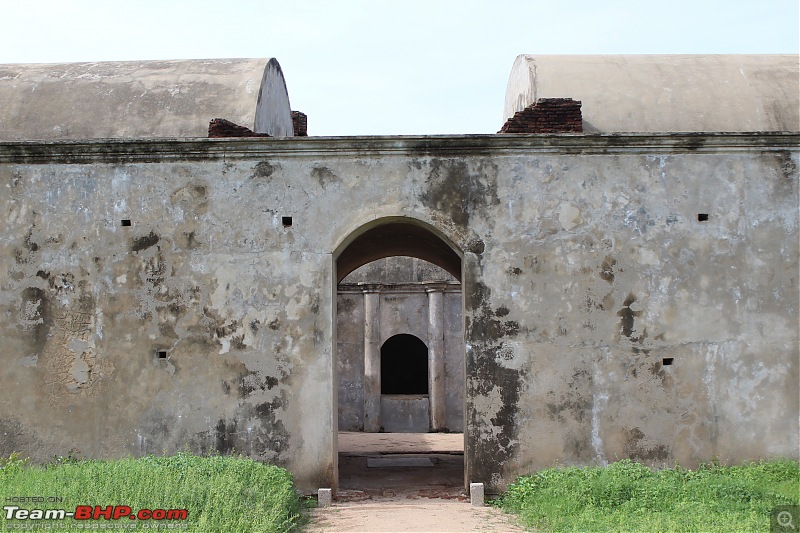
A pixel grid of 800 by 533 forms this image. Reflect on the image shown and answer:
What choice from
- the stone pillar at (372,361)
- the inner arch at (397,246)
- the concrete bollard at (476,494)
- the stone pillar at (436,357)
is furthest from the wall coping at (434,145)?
the stone pillar at (372,361)

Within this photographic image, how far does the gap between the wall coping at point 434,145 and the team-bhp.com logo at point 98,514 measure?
369 centimetres

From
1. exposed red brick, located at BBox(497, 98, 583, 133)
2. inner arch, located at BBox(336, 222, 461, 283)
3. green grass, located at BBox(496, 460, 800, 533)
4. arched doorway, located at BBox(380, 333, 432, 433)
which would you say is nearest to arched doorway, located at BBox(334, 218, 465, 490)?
arched doorway, located at BBox(380, 333, 432, 433)

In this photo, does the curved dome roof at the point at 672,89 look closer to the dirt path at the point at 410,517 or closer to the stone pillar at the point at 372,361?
the dirt path at the point at 410,517

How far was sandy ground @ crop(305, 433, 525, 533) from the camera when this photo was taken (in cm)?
670

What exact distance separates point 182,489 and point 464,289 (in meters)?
3.31

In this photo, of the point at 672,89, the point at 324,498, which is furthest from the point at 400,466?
the point at 672,89

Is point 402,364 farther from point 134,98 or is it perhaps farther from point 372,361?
point 134,98

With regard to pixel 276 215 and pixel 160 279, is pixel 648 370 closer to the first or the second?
pixel 276 215

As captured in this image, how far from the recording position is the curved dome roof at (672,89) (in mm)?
9297

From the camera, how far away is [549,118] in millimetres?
8766

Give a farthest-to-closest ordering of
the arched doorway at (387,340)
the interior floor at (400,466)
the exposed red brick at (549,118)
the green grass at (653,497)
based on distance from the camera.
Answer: the arched doorway at (387,340)
the interior floor at (400,466)
the exposed red brick at (549,118)
the green grass at (653,497)

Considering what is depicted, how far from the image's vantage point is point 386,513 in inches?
287

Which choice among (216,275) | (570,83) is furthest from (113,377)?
(570,83)

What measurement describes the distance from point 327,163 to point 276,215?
2.42 feet
